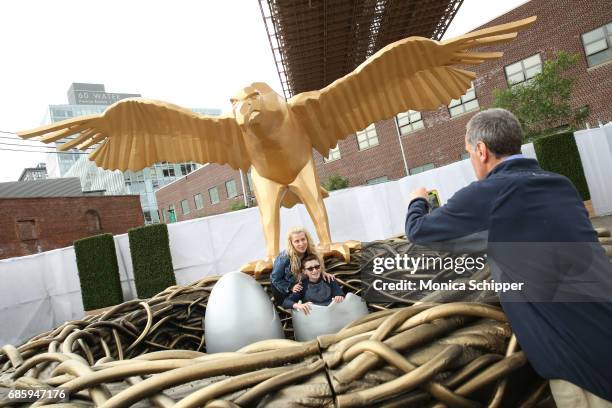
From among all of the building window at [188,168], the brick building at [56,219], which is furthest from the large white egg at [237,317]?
the building window at [188,168]

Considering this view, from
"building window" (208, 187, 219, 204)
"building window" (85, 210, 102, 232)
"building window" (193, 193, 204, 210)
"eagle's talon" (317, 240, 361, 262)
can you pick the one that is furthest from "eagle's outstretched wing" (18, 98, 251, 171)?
"building window" (193, 193, 204, 210)

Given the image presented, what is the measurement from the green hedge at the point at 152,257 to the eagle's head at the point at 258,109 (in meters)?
5.93

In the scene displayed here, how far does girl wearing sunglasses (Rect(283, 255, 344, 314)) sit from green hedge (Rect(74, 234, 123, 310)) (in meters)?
6.87

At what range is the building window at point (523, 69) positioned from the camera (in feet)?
39.9

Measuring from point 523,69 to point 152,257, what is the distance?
12.2 m

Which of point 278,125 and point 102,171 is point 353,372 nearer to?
point 278,125

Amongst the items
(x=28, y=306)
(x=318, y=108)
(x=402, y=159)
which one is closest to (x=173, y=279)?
(x=28, y=306)

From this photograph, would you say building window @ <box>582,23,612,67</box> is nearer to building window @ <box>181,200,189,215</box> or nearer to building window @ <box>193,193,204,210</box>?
building window @ <box>193,193,204,210</box>

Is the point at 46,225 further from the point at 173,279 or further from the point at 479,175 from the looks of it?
the point at 479,175

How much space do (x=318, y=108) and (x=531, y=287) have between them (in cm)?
158

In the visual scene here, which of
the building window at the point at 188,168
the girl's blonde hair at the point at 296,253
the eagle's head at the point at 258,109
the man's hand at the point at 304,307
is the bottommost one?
the man's hand at the point at 304,307

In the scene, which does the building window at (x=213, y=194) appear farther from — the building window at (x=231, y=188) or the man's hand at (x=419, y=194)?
the man's hand at (x=419, y=194)

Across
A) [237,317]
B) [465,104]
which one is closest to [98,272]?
[237,317]

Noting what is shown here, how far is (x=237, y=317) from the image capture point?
1141mm
